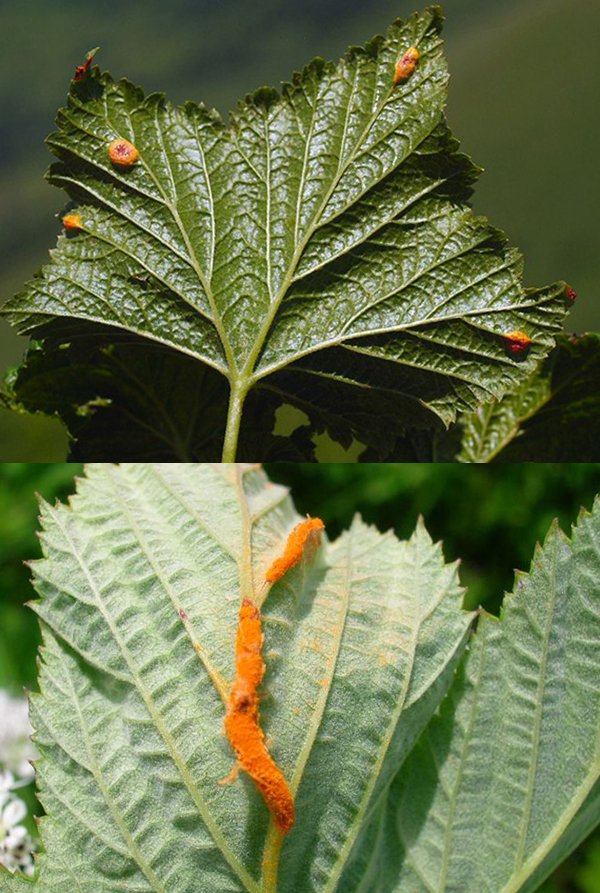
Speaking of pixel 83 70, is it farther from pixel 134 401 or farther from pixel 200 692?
A: pixel 200 692

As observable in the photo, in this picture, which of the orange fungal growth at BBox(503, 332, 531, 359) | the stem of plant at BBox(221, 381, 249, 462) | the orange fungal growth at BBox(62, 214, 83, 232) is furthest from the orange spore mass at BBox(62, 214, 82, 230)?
the orange fungal growth at BBox(503, 332, 531, 359)

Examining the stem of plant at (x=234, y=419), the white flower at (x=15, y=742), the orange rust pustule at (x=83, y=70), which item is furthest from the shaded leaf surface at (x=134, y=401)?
the white flower at (x=15, y=742)

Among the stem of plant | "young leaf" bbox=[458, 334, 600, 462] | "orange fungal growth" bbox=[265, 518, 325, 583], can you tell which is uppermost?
"young leaf" bbox=[458, 334, 600, 462]

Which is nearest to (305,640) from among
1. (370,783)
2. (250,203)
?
(370,783)

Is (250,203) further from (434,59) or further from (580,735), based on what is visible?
(580,735)

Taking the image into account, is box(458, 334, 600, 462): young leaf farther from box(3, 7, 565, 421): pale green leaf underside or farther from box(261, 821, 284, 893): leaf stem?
box(261, 821, 284, 893): leaf stem

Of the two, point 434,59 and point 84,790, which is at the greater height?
point 434,59

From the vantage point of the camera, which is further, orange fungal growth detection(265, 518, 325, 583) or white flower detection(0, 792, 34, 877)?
white flower detection(0, 792, 34, 877)
